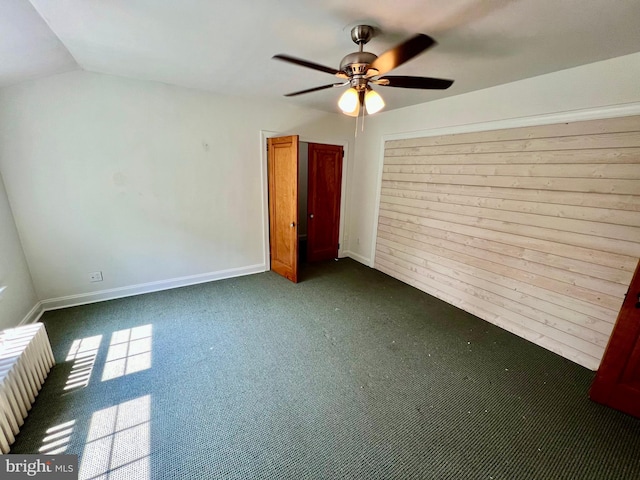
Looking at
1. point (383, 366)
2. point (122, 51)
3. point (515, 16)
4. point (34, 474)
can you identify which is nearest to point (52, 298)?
point (34, 474)

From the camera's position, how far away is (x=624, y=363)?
1.81m

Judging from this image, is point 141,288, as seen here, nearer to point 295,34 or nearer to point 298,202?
point 298,202

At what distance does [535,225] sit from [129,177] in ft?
14.7

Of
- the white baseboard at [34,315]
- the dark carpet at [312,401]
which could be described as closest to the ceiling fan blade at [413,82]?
the dark carpet at [312,401]

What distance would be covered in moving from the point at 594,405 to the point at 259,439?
98.0 inches

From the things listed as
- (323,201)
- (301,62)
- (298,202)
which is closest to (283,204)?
(298,202)

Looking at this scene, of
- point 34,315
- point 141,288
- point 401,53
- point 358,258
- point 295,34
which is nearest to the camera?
point 401,53

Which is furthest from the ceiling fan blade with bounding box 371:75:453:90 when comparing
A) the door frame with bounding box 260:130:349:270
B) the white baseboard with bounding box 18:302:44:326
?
the white baseboard with bounding box 18:302:44:326

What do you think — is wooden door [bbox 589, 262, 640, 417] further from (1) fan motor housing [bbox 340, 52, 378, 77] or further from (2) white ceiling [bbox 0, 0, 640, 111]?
(1) fan motor housing [bbox 340, 52, 378, 77]

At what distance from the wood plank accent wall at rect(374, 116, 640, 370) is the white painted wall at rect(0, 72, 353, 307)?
248cm

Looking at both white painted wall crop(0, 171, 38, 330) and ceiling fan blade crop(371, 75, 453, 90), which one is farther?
white painted wall crop(0, 171, 38, 330)

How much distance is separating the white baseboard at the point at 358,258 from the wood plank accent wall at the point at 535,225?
1071mm

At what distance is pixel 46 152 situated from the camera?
8.72 ft

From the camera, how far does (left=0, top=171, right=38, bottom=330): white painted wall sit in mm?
2334
